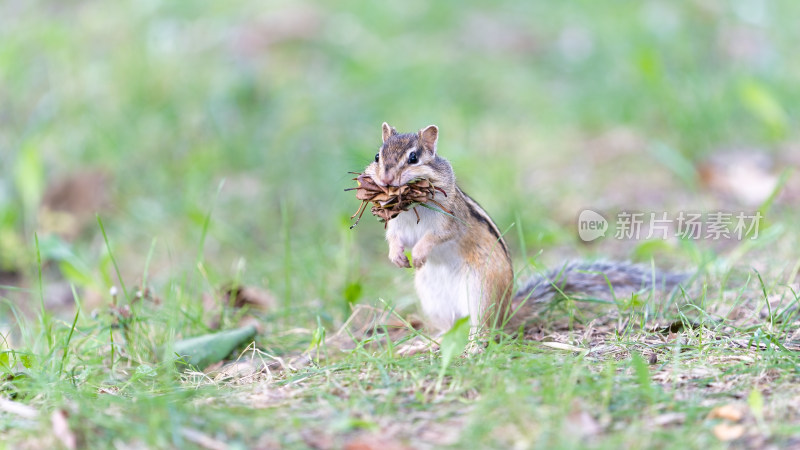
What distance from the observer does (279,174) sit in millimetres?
6008

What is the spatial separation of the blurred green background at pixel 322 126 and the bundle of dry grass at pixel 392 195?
70cm

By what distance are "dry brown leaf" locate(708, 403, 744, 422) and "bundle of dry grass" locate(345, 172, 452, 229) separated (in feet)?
3.97

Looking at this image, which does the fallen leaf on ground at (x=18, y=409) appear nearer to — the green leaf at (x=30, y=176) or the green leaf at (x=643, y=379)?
the green leaf at (x=643, y=379)

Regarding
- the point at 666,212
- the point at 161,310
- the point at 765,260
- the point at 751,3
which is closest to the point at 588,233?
the point at 666,212

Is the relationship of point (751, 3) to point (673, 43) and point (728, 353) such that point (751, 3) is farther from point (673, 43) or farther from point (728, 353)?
point (728, 353)

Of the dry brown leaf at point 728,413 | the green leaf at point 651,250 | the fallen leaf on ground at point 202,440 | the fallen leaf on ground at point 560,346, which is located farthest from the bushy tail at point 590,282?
the fallen leaf on ground at point 202,440

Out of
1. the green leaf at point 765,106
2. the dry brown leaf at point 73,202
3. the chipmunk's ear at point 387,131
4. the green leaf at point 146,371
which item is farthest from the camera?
the green leaf at point 765,106

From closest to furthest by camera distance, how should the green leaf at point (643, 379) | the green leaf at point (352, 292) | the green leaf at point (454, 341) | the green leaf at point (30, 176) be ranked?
the green leaf at point (643, 379)
the green leaf at point (454, 341)
the green leaf at point (352, 292)
the green leaf at point (30, 176)

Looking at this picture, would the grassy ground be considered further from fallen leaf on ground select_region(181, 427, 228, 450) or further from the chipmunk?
the chipmunk

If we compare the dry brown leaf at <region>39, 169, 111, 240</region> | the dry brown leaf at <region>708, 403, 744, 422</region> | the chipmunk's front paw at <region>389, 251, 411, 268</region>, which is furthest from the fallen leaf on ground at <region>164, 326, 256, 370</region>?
the dry brown leaf at <region>39, 169, 111, 240</region>

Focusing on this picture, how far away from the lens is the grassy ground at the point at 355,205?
8.04 ft

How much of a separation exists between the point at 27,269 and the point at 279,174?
1.73 meters

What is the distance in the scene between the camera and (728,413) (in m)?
2.35

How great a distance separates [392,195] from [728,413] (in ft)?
4.38
